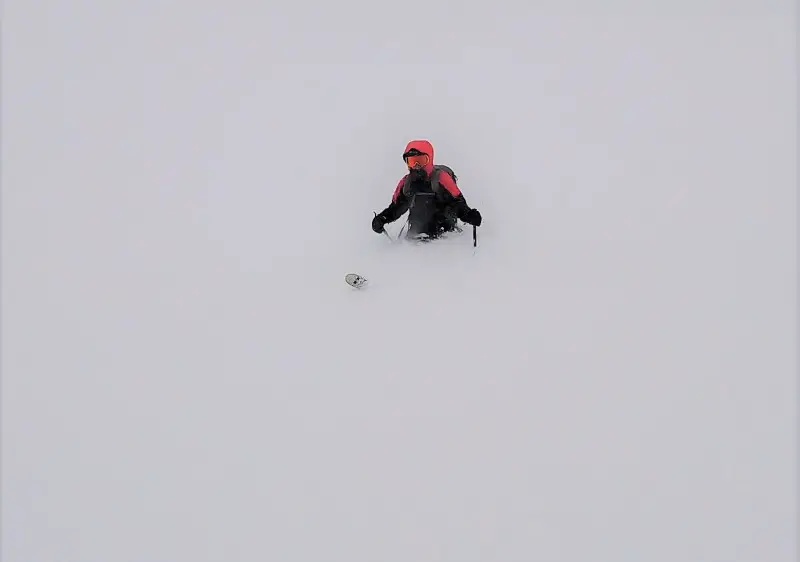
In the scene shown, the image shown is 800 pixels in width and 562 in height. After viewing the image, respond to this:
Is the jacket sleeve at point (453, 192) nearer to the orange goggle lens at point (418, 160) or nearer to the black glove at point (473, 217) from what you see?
the black glove at point (473, 217)

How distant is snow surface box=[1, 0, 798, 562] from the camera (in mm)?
3590

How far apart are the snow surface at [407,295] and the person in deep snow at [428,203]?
0.22 metres

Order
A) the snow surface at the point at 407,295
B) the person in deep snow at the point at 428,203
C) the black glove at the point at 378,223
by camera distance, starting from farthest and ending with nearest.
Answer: the black glove at the point at 378,223
the person in deep snow at the point at 428,203
the snow surface at the point at 407,295

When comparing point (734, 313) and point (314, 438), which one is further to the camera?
point (734, 313)

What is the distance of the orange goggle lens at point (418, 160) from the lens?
512cm

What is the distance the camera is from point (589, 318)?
15.0 ft

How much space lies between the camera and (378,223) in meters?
5.43

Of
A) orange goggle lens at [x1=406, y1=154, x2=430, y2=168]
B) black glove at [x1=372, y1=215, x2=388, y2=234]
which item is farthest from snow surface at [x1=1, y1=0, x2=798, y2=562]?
orange goggle lens at [x1=406, y1=154, x2=430, y2=168]

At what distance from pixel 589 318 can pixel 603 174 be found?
6.61 feet

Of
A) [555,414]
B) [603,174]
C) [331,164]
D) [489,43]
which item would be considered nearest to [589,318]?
[555,414]

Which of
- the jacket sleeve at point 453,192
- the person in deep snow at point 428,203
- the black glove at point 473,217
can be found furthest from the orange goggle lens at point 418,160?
the black glove at point 473,217

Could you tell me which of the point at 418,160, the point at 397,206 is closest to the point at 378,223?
the point at 397,206

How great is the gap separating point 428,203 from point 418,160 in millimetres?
429

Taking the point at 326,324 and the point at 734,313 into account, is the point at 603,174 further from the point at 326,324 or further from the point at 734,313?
the point at 326,324
